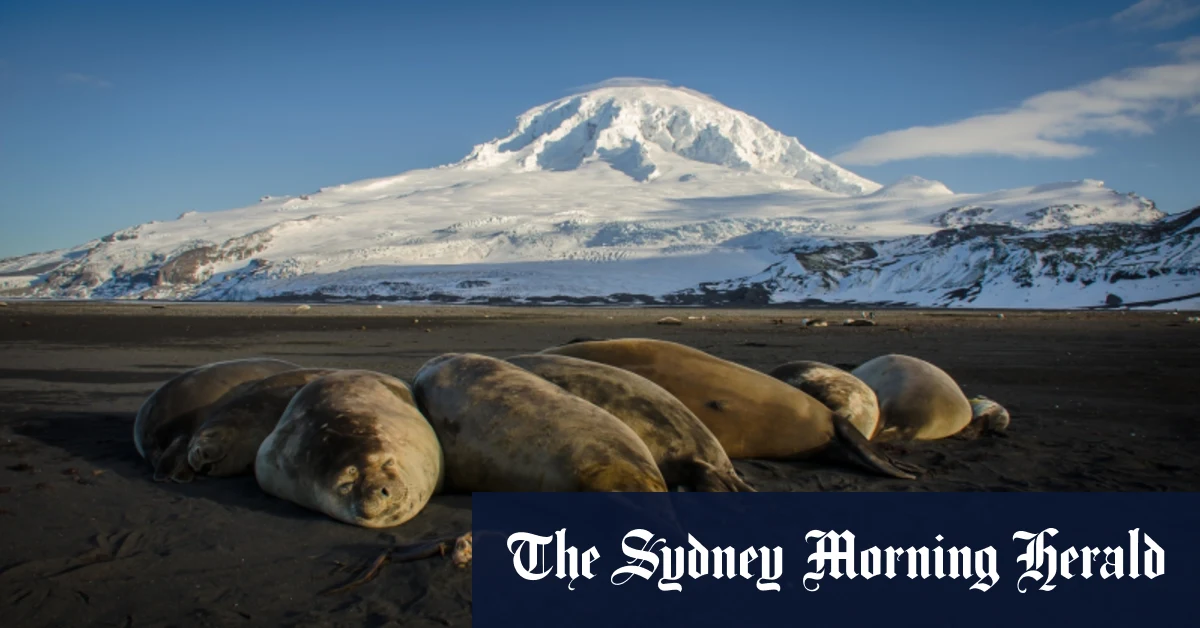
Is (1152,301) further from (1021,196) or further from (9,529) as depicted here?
(1021,196)

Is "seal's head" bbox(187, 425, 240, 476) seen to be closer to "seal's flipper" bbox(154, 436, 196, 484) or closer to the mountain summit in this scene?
"seal's flipper" bbox(154, 436, 196, 484)

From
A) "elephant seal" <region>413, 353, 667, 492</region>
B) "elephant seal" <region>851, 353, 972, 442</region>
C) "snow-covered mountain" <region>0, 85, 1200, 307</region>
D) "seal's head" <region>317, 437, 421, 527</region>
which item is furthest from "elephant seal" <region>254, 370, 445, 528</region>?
"snow-covered mountain" <region>0, 85, 1200, 307</region>

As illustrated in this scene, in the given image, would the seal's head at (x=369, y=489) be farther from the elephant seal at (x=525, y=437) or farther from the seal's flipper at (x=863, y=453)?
the seal's flipper at (x=863, y=453)

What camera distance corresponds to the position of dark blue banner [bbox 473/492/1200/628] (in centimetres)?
293

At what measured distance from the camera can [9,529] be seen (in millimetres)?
3857

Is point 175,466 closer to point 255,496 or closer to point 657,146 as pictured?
point 255,496

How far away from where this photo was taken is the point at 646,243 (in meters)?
91.1

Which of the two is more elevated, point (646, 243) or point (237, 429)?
point (646, 243)

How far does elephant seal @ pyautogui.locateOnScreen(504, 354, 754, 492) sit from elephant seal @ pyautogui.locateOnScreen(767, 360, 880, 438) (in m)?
1.50

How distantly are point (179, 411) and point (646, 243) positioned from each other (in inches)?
3407

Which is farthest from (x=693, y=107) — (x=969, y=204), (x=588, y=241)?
(x=588, y=241)

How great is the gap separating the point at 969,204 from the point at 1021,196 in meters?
9.16

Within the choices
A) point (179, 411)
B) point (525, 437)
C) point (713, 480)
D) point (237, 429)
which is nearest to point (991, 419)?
point (713, 480)

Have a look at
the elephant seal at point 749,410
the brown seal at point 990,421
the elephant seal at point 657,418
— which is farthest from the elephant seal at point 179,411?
the brown seal at point 990,421
